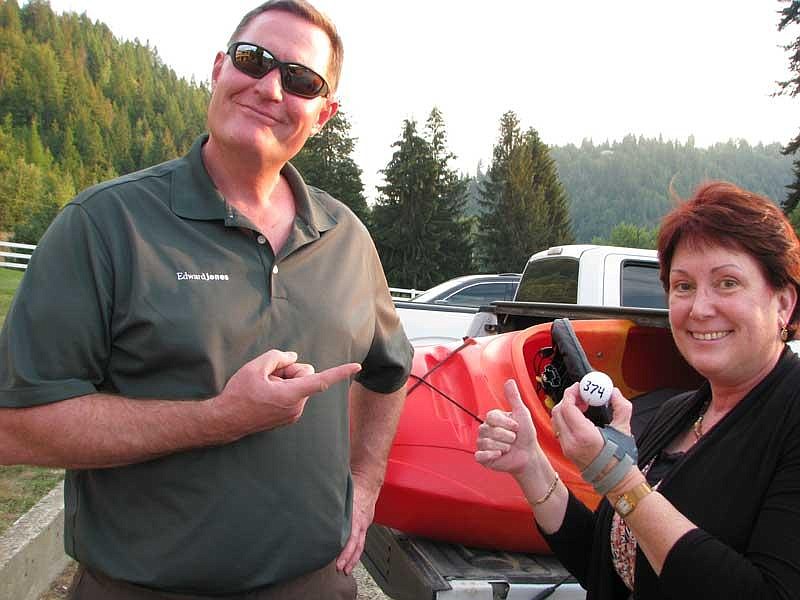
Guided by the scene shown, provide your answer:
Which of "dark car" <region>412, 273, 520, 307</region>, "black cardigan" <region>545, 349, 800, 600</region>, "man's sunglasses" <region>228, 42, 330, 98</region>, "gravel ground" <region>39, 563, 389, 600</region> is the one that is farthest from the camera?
"dark car" <region>412, 273, 520, 307</region>

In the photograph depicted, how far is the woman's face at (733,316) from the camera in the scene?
203cm

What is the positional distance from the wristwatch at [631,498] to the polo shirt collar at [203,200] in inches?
45.3

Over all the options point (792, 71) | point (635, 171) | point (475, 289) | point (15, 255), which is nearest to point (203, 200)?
point (475, 289)

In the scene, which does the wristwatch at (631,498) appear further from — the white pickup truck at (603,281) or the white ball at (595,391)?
the white pickup truck at (603,281)

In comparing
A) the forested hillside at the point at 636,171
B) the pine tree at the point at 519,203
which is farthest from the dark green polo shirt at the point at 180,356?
the forested hillside at the point at 636,171

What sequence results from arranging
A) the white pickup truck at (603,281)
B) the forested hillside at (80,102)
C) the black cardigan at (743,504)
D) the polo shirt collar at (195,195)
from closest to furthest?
the black cardigan at (743,504), the polo shirt collar at (195,195), the white pickup truck at (603,281), the forested hillside at (80,102)

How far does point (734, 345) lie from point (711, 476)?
1.24 ft

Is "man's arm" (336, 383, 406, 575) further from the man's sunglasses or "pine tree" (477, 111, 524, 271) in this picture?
"pine tree" (477, 111, 524, 271)

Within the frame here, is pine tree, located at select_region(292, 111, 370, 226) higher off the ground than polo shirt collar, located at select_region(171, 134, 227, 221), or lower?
higher

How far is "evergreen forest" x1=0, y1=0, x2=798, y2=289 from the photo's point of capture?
194ft

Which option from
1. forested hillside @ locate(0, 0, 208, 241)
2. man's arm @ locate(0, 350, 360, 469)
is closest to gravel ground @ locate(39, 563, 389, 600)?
man's arm @ locate(0, 350, 360, 469)

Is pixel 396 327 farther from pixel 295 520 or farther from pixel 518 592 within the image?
pixel 518 592

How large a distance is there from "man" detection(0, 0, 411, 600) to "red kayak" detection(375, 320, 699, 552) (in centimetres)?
87

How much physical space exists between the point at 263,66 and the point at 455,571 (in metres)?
2.07
